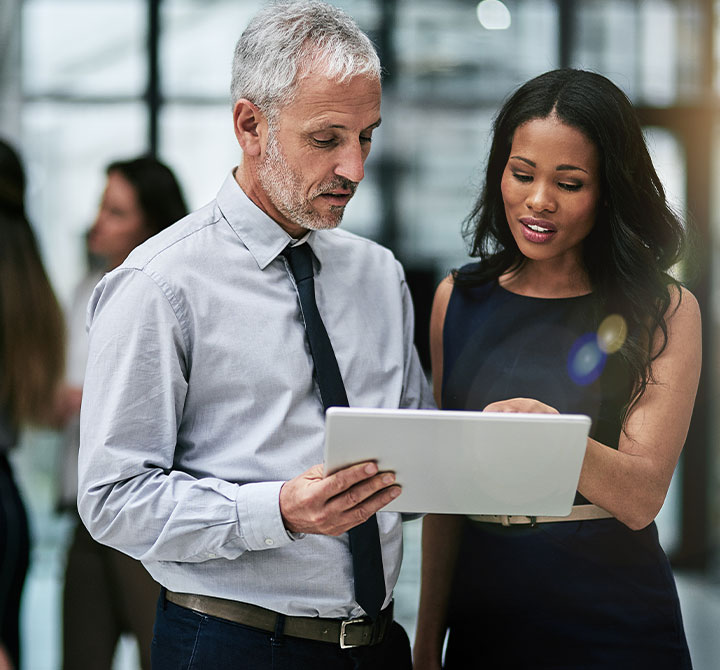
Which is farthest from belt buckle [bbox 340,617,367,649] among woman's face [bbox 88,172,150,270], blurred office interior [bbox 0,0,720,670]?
blurred office interior [bbox 0,0,720,670]

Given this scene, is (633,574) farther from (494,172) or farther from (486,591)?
(494,172)

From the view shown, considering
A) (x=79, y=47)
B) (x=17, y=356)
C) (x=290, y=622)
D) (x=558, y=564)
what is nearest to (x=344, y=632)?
(x=290, y=622)

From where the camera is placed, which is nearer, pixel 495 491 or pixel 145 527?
pixel 495 491

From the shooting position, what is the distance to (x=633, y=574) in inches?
64.1

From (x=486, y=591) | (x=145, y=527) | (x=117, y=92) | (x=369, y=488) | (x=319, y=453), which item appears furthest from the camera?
(x=117, y=92)

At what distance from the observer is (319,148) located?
1582 mm

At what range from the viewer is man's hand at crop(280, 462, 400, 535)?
49.7 inches

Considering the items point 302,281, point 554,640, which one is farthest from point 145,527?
point 554,640

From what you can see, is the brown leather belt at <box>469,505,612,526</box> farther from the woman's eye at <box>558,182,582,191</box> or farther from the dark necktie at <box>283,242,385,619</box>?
the woman's eye at <box>558,182,582,191</box>

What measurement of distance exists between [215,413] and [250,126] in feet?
1.67

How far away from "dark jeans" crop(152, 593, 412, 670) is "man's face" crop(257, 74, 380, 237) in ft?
2.25

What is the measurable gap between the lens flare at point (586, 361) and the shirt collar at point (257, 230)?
1.83 feet

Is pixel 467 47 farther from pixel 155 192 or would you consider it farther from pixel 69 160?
pixel 155 192

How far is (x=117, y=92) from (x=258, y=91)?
3.32m
